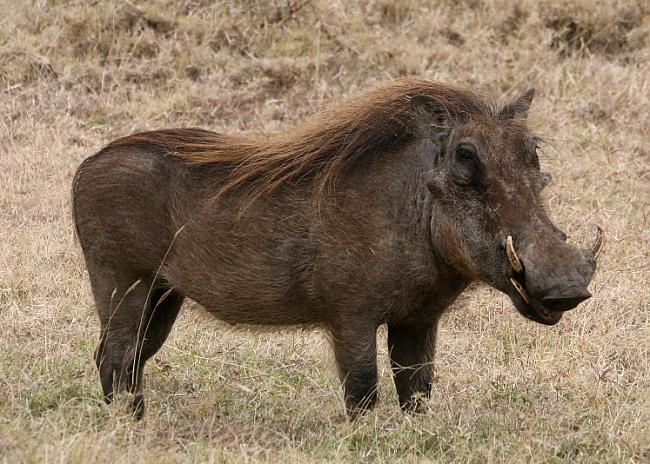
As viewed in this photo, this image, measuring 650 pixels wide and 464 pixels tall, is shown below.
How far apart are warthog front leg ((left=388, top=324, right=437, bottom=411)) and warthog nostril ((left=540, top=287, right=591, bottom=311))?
821 mm

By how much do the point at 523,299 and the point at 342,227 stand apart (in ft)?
2.52

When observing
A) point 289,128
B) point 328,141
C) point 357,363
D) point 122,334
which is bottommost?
point 289,128

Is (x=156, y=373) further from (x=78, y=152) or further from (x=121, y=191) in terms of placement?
(x=78, y=152)

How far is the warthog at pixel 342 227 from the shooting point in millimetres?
4207

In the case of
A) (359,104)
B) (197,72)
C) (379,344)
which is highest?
(359,104)

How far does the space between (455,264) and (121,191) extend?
1.40 metres

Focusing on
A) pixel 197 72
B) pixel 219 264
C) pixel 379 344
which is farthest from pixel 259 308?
pixel 197 72

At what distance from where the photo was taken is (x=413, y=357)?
4641 millimetres

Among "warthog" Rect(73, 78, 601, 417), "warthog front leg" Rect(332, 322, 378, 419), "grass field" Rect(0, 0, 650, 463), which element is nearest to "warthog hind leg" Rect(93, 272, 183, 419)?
"warthog" Rect(73, 78, 601, 417)

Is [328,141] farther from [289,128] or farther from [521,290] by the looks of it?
[289,128]

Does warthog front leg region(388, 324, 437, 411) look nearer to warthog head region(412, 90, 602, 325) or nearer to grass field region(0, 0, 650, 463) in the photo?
grass field region(0, 0, 650, 463)

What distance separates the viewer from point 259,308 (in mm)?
4566

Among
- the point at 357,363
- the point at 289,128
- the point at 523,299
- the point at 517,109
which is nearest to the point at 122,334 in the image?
the point at 357,363

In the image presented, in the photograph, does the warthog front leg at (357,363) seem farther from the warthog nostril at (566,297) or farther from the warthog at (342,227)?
the warthog nostril at (566,297)
